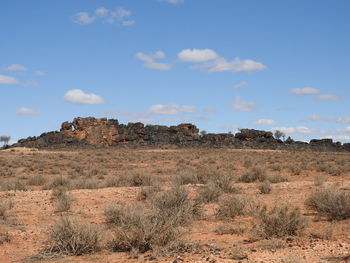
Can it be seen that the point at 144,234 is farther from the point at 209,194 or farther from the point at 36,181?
the point at 36,181

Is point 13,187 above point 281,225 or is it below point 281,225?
below

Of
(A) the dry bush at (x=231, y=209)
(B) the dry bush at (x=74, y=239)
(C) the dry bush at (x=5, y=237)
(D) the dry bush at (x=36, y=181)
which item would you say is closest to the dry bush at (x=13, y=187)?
(D) the dry bush at (x=36, y=181)

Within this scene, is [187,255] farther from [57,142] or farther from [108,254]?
[57,142]

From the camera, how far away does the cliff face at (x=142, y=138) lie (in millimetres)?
72750

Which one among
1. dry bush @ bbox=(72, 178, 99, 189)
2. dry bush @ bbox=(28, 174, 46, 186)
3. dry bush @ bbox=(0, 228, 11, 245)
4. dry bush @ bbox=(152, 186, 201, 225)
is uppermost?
dry bush @ bbox=(152, 186, 201, 225)

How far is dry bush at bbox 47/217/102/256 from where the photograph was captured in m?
7.33

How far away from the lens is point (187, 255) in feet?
22.3

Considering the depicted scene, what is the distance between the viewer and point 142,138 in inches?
3022

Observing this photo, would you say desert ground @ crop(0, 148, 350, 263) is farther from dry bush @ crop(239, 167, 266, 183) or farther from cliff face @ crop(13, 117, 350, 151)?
cliff face @ crop(13, 117, 350, 151)

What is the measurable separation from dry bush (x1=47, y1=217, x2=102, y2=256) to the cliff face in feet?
207

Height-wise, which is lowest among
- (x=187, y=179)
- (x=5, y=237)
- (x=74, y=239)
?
(x=5, y=237)

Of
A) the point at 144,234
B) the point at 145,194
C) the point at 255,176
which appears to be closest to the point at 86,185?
the point at 145,194

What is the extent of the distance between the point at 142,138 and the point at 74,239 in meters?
69.6

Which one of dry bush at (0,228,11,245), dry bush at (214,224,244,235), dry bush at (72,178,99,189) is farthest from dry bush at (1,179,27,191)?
dry bush at (214,224,244,235)
